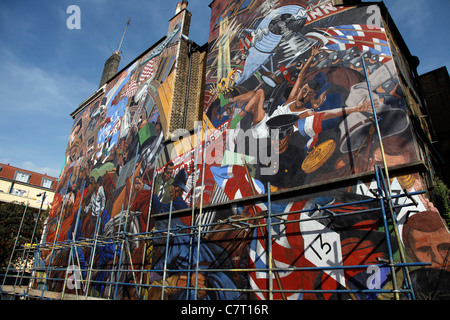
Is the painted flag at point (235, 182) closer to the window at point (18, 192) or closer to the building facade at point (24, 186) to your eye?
the building facade at point (24, 186)

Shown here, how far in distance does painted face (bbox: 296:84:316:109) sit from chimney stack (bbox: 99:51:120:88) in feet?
52.4

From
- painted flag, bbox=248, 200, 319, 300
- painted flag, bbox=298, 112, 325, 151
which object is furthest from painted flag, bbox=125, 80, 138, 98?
painted flag, bbox=248, 200, 319, 300

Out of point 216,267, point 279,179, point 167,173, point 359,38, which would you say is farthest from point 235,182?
point 359,38

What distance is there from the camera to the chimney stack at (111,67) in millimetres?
19109

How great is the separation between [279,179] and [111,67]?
17.3m

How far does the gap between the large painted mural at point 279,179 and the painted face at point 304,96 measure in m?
0.04

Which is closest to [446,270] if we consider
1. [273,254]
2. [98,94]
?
[273,254]

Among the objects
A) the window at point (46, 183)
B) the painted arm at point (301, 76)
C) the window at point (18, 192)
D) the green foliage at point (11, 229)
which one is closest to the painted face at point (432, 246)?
the painted arm at point (301, 76)

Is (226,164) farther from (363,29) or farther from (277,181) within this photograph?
(363,29)

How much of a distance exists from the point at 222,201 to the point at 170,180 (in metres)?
2.41

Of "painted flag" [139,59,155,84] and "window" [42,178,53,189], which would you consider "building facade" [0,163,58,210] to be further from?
"painted flag" [139,59,155,84]

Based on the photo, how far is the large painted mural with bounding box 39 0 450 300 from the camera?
4.45 m

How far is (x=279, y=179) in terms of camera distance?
611 centimetres

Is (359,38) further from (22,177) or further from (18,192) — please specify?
(22,177)
